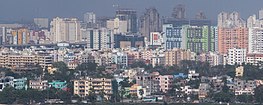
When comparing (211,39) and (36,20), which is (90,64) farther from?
(36,20)

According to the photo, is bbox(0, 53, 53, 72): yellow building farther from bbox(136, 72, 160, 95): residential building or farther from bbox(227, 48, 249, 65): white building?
bbox(227, 48, 249, 65): white building

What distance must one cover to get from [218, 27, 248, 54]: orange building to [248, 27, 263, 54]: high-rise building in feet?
0.46

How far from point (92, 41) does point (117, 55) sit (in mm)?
6230

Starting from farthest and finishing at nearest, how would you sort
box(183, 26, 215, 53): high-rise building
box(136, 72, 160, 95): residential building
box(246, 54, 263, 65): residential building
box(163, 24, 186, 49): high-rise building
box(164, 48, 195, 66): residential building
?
1. box(163, 24, 186, 49): high-rise building
2. box(183, 26, 215, 53): high-rise building
3. box(164, 48, 195, 66): residential building
4. box(246, 54, 263, 65): residential building
5. box(136, 72, 160, 95): residential building

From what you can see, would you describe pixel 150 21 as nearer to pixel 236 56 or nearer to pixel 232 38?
pixel 232 38

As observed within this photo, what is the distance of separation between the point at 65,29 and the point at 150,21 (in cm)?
221

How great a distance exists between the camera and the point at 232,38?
3369 cm

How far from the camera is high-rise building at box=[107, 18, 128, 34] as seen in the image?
127ft

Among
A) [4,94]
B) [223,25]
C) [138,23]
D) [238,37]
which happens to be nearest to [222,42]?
[238,37]

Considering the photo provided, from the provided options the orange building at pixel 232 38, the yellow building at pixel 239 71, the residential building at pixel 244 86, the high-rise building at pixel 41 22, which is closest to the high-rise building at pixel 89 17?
the high-rise building at pixel 41 22

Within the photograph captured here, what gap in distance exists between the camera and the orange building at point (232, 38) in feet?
109

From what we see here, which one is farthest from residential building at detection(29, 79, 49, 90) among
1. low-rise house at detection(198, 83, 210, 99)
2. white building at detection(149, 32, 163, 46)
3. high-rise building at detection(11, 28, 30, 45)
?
high-rise building at detection(11, 28, 30, 45)

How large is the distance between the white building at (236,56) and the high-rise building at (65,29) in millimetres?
9039

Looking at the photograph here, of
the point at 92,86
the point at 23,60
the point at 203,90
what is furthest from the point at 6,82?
the point at 23,60
